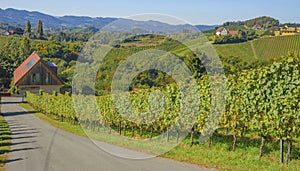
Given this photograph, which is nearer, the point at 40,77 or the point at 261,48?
the point at 261,48

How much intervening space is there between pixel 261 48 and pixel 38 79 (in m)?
36.7

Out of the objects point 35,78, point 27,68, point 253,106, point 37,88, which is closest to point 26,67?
point 27,68

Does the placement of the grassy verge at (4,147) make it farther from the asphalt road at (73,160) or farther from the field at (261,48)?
the field at (261,48)

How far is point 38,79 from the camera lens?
64500 mm

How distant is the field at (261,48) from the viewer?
2039 inches

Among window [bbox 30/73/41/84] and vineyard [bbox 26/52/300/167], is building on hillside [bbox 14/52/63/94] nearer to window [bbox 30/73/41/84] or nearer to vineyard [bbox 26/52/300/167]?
window [bbox 30/73/41/84]

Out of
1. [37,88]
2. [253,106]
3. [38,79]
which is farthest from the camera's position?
[38,79]

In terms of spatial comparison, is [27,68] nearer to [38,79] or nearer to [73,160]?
[38,79]

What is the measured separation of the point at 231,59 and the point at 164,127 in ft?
99.4

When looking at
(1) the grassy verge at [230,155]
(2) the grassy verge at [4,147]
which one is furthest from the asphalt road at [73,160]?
(1) the grassy verge at [230,155]

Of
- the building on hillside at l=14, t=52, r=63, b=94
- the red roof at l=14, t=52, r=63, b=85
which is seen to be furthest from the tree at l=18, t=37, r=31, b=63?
the building on hillside at l=14, t=52, r=63, b=94

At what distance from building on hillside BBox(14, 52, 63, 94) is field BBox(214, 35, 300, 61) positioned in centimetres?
2801

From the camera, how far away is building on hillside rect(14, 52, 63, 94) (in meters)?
63.2

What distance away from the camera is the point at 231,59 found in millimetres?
45562
